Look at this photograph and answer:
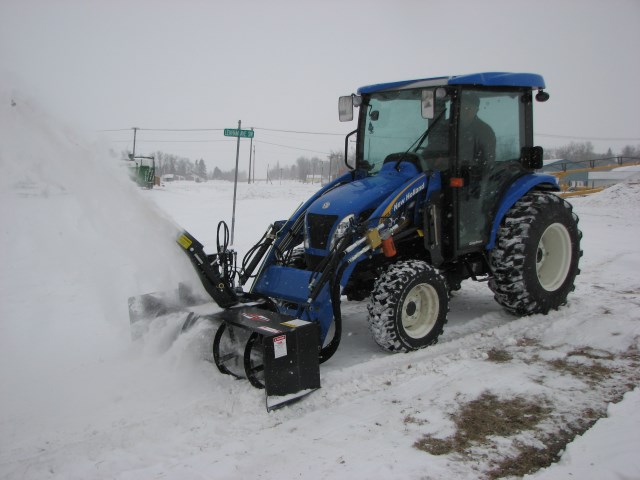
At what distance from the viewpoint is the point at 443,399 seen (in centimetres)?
382

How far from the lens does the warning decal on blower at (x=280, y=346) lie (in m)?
3.72

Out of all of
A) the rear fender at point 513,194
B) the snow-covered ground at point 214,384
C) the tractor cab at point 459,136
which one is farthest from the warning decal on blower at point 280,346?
the rear fender at point 513,194

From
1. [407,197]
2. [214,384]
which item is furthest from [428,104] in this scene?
[214,384]

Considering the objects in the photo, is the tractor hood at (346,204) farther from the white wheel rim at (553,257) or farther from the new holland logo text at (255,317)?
the white wheel rim at (553,257)

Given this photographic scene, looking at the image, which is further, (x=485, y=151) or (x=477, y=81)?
(x=485, y=151)

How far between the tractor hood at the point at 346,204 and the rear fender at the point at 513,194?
1095 mm

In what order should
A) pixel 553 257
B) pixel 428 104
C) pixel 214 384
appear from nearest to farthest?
pixel 214 384 → pixel 428 104 → pixel 553 257

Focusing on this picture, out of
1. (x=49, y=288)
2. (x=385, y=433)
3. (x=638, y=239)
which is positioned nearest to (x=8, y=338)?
(x=49, y=288)

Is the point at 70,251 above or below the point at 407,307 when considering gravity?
above

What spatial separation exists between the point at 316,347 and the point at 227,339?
3.18 ft

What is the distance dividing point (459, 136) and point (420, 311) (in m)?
1.75

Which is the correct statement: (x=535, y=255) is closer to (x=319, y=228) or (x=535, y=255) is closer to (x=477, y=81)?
(x=477, y=81)

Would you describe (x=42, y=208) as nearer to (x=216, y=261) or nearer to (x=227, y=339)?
(x=216, y=261)

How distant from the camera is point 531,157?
5816mm
